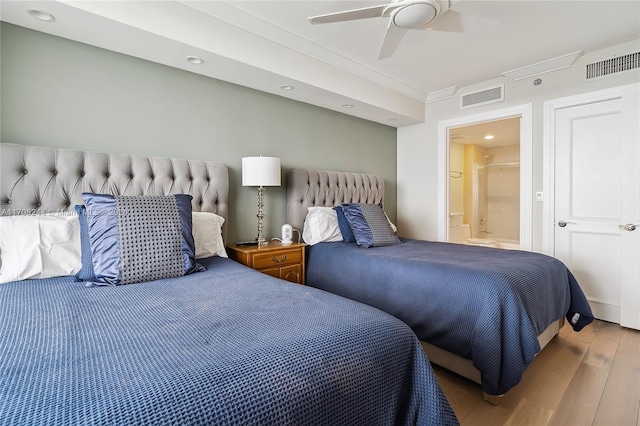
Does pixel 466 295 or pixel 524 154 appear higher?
pixel 524 154

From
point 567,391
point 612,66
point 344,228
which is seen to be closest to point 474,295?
point 567,391

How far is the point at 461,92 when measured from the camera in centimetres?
386

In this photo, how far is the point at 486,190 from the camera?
→ 282 inches

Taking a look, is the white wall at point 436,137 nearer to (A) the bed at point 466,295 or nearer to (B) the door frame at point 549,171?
(B) the door frame at point 549,171

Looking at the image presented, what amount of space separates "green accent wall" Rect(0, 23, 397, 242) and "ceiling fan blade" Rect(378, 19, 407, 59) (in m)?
1.30

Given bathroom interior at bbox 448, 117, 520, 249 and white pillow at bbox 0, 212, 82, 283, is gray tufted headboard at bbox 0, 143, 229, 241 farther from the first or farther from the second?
bathroom interior at bbox 448, 117, 520, 249

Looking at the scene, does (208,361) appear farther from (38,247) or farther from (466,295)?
(466,295)

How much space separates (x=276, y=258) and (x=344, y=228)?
0.78 metres

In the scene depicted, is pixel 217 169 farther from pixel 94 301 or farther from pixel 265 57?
pixel 94 301

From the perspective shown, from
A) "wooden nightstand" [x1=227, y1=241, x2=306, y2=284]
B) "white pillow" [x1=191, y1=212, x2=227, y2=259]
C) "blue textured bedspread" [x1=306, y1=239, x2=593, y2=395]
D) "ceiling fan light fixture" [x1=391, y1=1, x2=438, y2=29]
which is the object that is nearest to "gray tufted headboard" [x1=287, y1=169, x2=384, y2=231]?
"wooden nightstand" [x1=227, y1=241, x2=306, y2=284]

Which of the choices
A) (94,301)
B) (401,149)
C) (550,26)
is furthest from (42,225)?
(401,149)

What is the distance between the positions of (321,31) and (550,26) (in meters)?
1.85

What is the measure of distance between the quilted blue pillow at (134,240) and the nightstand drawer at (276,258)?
2.69ft

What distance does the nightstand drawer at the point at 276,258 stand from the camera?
2.55 metres
